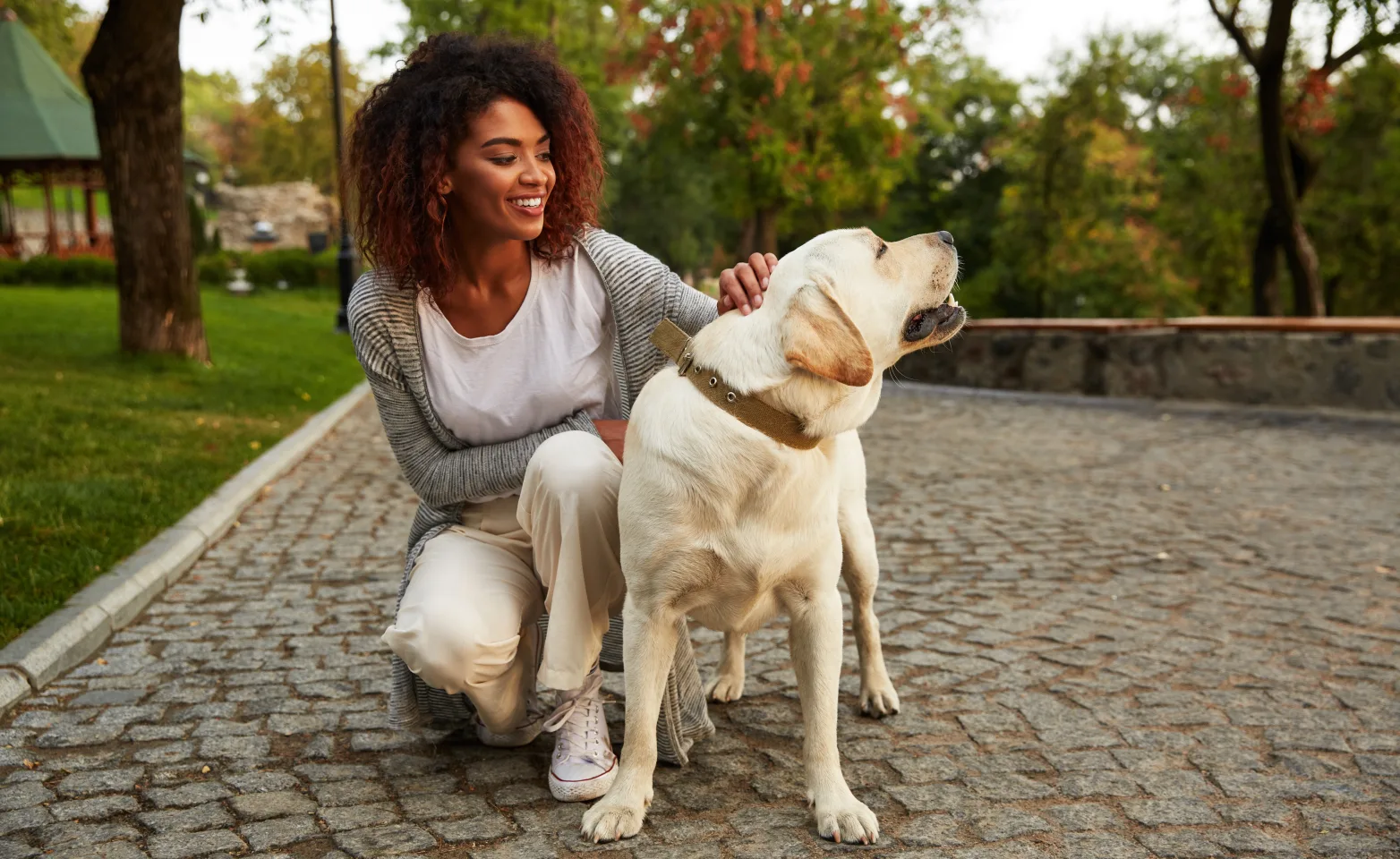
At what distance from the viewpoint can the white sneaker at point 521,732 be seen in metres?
3.49

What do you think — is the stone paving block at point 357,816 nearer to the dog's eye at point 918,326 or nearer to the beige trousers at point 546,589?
the beige trousers at point 546,589

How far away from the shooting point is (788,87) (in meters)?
23.6

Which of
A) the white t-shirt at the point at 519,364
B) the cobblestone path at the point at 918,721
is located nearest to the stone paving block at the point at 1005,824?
the cobblestone path at the point at 918,721

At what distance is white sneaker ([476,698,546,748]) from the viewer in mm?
3494

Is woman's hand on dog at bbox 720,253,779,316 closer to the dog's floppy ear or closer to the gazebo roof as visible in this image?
the dog's floppy ear

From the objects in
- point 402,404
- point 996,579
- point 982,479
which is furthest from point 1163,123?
point 402,404

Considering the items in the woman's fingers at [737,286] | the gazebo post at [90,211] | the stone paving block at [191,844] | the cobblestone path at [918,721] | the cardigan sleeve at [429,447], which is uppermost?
the gazebo post at [90,211]

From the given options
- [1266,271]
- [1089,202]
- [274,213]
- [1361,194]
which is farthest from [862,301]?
[274,213]

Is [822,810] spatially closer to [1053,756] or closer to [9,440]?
[1053,756]

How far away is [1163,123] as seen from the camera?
41.8 m

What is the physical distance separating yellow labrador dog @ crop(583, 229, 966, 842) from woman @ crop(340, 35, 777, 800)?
0.26 meters

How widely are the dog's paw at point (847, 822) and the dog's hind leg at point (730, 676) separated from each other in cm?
96

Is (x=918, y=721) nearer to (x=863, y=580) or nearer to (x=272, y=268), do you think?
(x=863, y=580)

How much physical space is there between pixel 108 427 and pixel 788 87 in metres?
17.7
